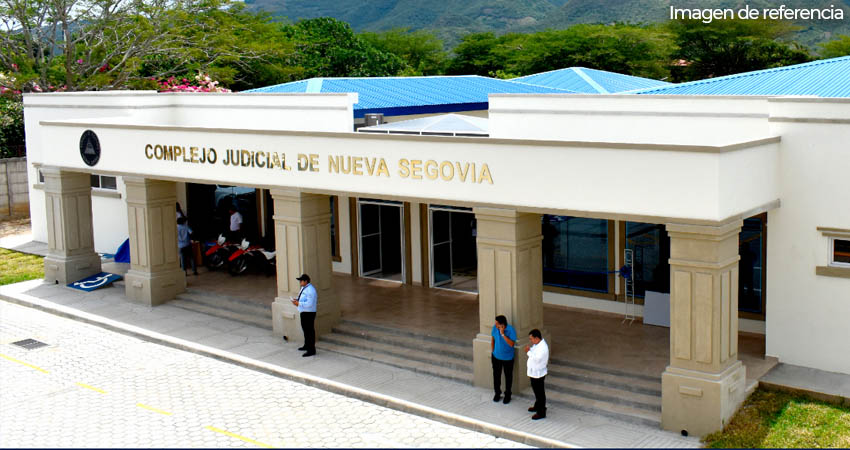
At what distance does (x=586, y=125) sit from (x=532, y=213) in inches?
113

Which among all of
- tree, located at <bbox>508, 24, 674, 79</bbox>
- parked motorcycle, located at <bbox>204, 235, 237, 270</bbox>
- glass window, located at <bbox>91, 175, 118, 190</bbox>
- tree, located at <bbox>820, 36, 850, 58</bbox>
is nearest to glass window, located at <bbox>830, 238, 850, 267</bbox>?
parked motorcycle, located at <bbox>204, 235, 237, 270</bbox>

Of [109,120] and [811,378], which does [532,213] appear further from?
[109,120]

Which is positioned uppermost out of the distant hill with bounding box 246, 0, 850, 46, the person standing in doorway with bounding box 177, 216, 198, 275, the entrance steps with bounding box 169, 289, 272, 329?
the distant hill with bounding box 246, 0, 850, 46

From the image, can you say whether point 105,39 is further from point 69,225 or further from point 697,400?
point 697,400

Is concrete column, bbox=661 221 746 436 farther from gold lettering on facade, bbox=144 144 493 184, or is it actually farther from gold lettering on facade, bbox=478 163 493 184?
gold lettering on facade, bbox=144 144 493 184

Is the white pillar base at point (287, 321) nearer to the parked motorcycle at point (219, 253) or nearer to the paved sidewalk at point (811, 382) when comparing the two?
the parked motorcycle at point (219, 253)

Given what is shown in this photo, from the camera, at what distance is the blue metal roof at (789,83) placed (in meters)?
16.6

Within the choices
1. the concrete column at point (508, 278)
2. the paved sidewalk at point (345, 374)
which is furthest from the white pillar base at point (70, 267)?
the concrete column at point (508, 278)

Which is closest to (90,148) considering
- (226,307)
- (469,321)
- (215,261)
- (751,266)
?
(215,261)

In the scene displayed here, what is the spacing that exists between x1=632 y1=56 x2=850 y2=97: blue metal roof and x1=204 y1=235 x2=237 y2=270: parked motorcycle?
1104cm

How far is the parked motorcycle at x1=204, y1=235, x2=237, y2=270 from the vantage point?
934 inches

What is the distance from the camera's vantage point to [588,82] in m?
25.1

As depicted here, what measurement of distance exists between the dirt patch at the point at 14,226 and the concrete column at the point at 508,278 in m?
20.6

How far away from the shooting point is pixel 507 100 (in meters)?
17.7
